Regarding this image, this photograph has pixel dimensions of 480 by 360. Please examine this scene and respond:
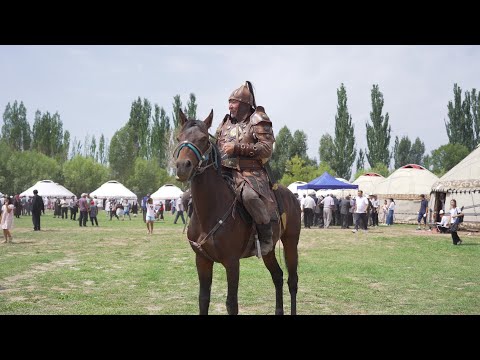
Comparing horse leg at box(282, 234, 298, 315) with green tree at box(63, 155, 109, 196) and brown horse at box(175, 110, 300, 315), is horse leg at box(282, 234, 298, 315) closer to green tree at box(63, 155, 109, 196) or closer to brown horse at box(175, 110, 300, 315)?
brown horse at box(175, 110, 300, 315)

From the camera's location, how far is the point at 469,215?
25.8m

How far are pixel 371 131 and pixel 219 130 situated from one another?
212ft

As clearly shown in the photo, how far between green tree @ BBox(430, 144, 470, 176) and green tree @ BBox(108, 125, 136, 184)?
44881mm

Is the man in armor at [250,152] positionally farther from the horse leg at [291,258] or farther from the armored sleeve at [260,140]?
the horse leg at [291,258]

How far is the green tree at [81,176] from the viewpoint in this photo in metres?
71.8

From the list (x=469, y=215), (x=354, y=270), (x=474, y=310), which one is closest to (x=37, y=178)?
(x=469, y=215)

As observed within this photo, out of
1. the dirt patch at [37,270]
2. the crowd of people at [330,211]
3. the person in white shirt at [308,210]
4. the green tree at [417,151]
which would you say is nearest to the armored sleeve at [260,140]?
the dirt patch at [37,270]

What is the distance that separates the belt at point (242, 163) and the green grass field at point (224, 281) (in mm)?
2499

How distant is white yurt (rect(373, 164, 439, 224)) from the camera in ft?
125

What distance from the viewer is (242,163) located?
5.86m

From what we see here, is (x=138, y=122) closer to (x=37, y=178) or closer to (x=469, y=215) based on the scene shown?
(x=37, y=178)

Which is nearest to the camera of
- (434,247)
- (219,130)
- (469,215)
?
(219,130)

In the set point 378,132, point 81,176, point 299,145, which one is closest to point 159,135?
point 81,176
